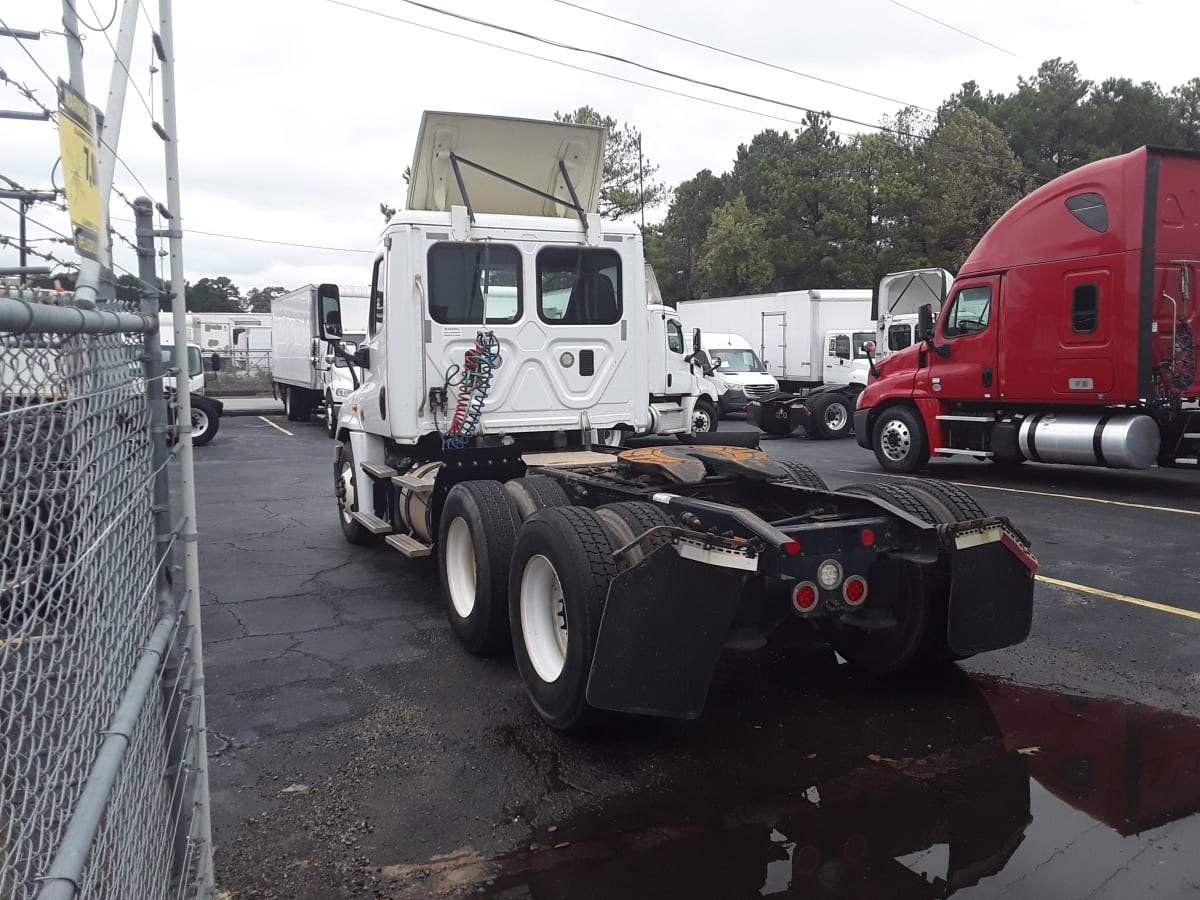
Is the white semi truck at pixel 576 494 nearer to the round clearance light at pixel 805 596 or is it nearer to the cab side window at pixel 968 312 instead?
the round clearance light at pixel 805 596

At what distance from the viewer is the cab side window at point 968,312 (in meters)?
12.5

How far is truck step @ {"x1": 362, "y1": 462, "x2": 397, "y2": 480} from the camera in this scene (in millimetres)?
7348

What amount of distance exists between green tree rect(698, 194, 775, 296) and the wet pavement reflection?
42581 millimetres

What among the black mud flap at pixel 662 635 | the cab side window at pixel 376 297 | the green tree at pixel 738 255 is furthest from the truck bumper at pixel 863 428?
the green tree at pixel 738 255

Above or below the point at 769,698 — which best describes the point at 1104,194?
above

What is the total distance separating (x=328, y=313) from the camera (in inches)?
295

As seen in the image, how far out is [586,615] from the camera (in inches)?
163

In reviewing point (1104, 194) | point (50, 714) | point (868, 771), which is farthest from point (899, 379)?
point (50, 714)

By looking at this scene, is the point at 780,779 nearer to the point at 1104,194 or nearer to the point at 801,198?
the point at 1104,194

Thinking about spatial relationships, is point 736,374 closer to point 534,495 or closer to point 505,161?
point 505,161

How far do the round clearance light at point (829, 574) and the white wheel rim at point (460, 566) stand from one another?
93.1 inches

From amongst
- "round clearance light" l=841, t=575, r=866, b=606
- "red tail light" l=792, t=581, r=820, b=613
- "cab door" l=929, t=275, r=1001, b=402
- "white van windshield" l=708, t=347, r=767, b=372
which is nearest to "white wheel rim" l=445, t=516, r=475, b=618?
"red tail light" l=792, t=581, r=820, b=613

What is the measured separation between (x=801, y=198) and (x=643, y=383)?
40.9 m

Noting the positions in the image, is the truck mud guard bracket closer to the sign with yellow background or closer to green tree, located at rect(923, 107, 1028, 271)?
the sign with yellow background
